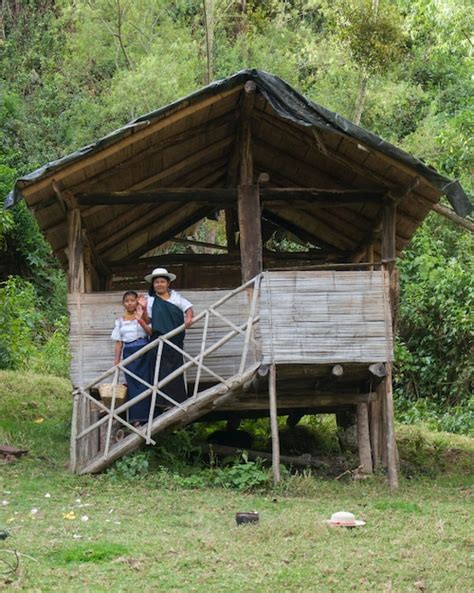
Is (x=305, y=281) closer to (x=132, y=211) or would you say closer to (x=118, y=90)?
(x=132, y=211)

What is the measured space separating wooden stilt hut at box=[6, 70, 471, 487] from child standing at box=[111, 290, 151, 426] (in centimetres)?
19

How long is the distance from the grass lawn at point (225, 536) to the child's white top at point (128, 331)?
1534 millimetres

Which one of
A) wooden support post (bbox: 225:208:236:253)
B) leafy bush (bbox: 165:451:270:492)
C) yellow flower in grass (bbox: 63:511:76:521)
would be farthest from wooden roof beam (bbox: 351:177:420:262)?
yellow flower in grass (bbox: 63:511:76:521)

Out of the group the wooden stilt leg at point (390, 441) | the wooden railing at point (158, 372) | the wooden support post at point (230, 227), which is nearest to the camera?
the wooden railing at point (158, 372)

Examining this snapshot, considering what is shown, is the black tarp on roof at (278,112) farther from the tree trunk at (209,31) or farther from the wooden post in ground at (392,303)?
the tree trunk at (209,31)

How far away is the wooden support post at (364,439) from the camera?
37.8 ft

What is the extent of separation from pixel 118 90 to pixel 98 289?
11.2m

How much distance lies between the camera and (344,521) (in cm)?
786

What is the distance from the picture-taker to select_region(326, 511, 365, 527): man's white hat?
7.84m

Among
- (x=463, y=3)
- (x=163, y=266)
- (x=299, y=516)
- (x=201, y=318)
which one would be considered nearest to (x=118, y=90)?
(x=463, y=3)

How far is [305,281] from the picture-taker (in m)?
10.5

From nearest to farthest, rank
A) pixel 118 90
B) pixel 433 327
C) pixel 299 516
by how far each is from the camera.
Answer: pixel 299 516 < pixel 433 327 < pixel 118 90

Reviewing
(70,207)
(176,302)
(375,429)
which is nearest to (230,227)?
(70,207)

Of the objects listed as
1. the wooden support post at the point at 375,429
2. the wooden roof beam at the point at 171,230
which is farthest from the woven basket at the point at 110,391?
the wooden roof beam at the point at 171,230
